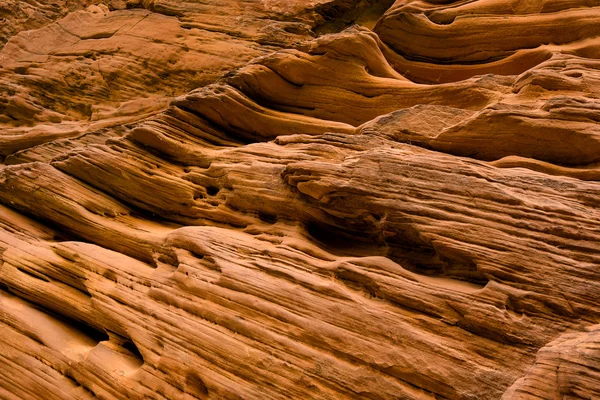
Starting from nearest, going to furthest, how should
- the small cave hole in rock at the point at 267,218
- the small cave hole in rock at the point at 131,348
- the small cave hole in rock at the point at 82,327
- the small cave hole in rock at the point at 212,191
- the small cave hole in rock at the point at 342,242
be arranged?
the small cave hole in rock at the point at 342,242, the small cave hole in rock at the point at 131,348, the small cave hole in rock at the point at 267,218, the small cave hole in rock at the point at 82,327, the small cave hole in rock at the point at 212,191

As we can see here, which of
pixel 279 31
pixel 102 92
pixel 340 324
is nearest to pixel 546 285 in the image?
pixel 340 324

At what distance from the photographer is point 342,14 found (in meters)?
15.8

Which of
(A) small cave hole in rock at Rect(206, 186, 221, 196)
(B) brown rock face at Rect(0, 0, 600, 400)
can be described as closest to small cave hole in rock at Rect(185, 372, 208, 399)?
(B) brown rock face at Rect(0, 0, 600, 400)

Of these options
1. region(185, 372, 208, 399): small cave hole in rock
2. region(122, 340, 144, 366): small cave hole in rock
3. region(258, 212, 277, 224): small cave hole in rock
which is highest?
region(258, 212, 277, 224): small cave hole in rock

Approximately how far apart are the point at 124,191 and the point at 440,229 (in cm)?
714

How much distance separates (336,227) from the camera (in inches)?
340

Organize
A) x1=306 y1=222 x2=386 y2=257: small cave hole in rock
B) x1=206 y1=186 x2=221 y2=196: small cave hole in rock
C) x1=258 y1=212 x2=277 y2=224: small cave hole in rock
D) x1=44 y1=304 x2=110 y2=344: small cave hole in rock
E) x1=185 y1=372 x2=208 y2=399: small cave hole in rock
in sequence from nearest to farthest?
1. x1=185 y1=372 x2=208 y2=399: small cave hole in rock
2. x1=306 y1=222 x2=386 y2=257: small cave hole in rock
3. x1=258 y1=212 x2=277 y2=224: small cave hole in rock
4. x1=44 y1=304 x2=110 y2=344: small cave hole in rock
5. x1=206 y1=186 x2=221 y2=196: small cave hole in rock

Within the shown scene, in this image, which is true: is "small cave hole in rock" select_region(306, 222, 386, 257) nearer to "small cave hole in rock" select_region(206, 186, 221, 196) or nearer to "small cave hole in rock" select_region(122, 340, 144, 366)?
"small cave hole in rock" select_region(206, 186, 221, 196)

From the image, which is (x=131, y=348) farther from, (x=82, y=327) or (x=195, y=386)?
(x=195, y=386)

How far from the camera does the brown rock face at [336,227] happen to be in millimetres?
6336

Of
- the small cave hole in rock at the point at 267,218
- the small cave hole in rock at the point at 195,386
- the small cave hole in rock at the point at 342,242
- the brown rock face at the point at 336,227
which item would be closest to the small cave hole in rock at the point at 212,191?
the brown rock face at the point at 336,227

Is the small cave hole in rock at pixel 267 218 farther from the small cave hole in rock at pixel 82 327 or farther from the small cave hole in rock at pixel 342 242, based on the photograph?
the small cave hole in rock at pixel 82 327

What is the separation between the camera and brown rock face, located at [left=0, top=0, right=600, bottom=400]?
6.34 meters

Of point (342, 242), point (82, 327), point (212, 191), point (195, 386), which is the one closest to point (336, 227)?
point (342, 242)
